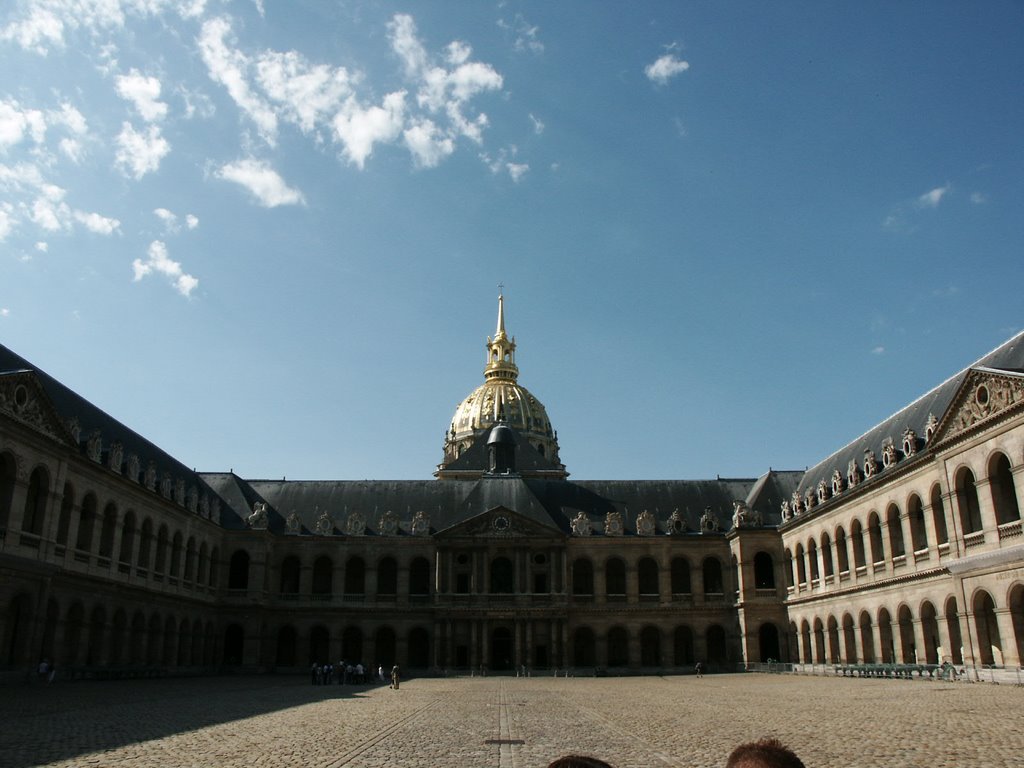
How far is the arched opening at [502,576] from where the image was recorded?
2662 inches

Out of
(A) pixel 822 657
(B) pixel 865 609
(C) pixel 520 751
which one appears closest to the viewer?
(C) pixel 520 751

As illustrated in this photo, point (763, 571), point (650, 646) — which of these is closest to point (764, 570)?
point (763, 571)

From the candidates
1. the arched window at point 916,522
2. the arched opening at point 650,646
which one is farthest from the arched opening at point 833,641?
the arched opening at point 650,646

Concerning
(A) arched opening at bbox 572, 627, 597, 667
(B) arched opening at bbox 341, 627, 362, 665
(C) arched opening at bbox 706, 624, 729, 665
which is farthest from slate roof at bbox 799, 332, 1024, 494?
(B) arched opening at bbox 341, 627, 362, 665

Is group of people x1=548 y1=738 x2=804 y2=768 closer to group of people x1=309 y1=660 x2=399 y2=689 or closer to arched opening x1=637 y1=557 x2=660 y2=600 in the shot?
group of people x1=309 y1=660 x2=399 y2=689

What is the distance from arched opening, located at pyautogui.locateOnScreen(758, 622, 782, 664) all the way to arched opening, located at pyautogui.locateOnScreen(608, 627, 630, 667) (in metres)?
9.51

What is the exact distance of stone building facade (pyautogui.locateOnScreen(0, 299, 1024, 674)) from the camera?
129 feet

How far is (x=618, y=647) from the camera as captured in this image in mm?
67875

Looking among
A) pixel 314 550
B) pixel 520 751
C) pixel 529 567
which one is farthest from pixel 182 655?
pixel 520 751

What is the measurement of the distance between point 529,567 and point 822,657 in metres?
21.1

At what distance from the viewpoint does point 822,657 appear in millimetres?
57000

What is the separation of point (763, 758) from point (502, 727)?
68.1ft

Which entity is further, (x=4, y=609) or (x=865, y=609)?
(x=865, y=609)

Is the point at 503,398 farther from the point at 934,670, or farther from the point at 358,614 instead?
the point at 934,670
